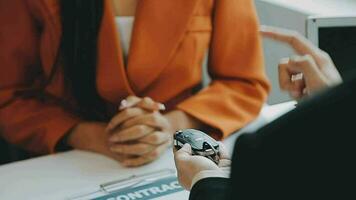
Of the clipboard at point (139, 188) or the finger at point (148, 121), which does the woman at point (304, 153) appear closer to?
the clipboard at point (139, 188)

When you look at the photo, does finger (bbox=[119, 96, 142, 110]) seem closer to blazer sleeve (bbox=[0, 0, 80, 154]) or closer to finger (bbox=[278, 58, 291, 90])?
blazer sleeve (bbox=[0, 0, 80, 154])

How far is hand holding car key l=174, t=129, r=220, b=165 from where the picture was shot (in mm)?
571

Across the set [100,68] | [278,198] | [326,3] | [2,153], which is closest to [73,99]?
[100,68]

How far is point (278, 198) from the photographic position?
11.9 inches

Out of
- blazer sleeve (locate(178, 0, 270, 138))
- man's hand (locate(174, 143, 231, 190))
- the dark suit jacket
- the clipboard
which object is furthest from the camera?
blazer sleeve (locate(178, 0, 270, 138))

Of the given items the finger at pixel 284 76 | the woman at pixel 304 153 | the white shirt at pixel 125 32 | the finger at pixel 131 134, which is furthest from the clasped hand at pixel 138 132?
the woman at pixel 304 153

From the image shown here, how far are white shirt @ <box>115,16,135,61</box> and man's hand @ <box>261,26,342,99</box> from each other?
0.82 ft

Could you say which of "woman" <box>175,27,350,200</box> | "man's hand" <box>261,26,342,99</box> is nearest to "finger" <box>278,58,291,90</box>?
"man's hand" <box>261,26,342,99</box>

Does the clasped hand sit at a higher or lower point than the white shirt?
lower

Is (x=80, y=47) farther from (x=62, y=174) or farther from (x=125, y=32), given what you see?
(x=62, y=174)

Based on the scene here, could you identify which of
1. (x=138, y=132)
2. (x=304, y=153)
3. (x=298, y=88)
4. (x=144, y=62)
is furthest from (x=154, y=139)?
(x=304, y=153)

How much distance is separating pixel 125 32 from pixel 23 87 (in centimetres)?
21

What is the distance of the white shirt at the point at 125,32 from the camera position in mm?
877

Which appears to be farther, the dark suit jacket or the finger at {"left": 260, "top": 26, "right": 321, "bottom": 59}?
the finger at {"left": 260, "top": 26, "right": 321, "bottom": 59}
